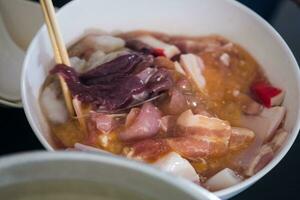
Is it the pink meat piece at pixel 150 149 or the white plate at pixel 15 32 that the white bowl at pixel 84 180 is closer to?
the pink meat piece at pixel 150 149

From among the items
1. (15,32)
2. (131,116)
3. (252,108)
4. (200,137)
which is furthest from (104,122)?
(15,32)

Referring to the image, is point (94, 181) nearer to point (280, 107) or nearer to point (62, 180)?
point (62, 180)

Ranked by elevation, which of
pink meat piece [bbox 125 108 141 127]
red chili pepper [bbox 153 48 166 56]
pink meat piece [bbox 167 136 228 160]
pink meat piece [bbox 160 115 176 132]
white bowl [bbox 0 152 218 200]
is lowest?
pink meat piece [bbox 167 136 228 160]

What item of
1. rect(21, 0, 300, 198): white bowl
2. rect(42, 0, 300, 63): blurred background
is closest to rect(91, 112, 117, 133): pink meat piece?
rect(21, 0, 300, 198): white bowl

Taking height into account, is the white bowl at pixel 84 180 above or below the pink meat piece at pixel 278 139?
above

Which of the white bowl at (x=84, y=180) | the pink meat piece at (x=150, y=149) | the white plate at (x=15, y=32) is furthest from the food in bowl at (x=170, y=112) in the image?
the white bowl at (x=84, y=180)

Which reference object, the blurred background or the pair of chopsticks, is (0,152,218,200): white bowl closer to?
the pair of chopsticks

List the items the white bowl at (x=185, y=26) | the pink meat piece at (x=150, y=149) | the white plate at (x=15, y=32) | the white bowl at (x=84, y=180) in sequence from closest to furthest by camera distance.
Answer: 1. the white bowl at (x=84, y=180)
2. the pink meat piece at (x=150, y=149)
3. the white bowl at (x=185, y=26)
4. the white plate at (x=15, y=32)
